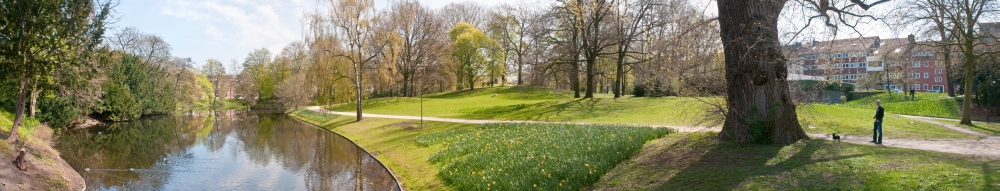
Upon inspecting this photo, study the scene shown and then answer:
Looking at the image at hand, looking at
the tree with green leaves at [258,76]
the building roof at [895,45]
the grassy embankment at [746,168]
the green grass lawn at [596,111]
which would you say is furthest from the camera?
the tree with green leaves at [258,76]

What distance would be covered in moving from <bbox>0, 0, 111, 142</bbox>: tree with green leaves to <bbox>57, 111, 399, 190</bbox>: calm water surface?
313 centimetres

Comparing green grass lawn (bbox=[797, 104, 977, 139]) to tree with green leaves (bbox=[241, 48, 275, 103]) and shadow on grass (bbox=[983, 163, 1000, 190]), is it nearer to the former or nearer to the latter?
shadow on grass (bbox=[983, 163, 1000, 190])

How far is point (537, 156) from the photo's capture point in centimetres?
1186

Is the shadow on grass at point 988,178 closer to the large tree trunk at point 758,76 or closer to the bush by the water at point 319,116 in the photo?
the large tree trunk at point 758,76

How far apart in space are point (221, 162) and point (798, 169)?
56.4 ft

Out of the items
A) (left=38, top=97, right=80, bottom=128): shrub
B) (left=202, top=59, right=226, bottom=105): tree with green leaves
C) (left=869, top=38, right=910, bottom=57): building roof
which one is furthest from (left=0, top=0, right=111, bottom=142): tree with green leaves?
(left=202, top=59, right=226, bottom=105): tree with green leaves

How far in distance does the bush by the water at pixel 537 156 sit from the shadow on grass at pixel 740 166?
1.87 m

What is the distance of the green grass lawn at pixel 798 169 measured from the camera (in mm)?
6629

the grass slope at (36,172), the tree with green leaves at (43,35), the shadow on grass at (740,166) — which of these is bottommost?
the grass slope at (36,172)

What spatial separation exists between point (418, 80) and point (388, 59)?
16.2m

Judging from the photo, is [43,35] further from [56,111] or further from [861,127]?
[861,127]

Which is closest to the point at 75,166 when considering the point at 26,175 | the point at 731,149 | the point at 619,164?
the point at 26,175

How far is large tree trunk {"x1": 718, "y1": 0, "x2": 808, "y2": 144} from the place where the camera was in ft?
31.7

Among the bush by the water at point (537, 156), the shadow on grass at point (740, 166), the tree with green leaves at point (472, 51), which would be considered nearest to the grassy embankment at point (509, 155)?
the bush by the water at point (537, 156)
